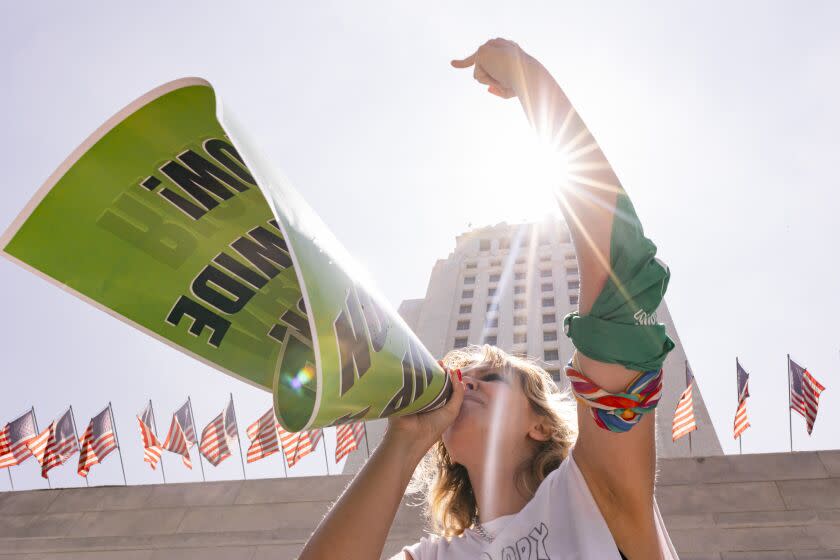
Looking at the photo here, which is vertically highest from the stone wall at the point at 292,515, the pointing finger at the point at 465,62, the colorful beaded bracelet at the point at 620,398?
the stone wall at the point at 292,515

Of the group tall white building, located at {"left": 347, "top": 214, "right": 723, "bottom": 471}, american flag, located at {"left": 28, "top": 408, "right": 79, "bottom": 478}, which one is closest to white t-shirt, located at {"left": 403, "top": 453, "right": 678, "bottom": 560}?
american flag, located at {"left": 28, "top": 408, "right": 79, "bottom": 478}

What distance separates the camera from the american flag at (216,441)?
15172mm

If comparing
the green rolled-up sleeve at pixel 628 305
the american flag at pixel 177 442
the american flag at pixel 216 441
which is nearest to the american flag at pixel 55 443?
the american flag at pixel 177 442

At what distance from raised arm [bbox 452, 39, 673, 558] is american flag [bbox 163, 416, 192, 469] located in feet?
50.5

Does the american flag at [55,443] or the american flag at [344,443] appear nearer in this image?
the american flag at [344,443]

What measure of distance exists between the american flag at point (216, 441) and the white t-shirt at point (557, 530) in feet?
46.2

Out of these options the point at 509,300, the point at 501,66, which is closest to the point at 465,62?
the point at 501,66

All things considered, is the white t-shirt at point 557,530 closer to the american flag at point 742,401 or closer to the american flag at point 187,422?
the american flag at point 742,401

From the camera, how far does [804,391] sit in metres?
14.6

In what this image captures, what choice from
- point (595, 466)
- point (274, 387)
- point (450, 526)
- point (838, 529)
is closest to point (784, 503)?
point (838, 529)

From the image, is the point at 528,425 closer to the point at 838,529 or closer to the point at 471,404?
the point at 471,404

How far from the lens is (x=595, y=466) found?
1.74 m

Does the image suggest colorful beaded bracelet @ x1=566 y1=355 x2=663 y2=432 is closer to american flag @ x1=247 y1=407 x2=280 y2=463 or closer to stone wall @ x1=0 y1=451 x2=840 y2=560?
stone wall @ x1=0 y1=451 x2=840 y2=560

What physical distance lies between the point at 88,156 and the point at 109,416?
15441 millimetres
